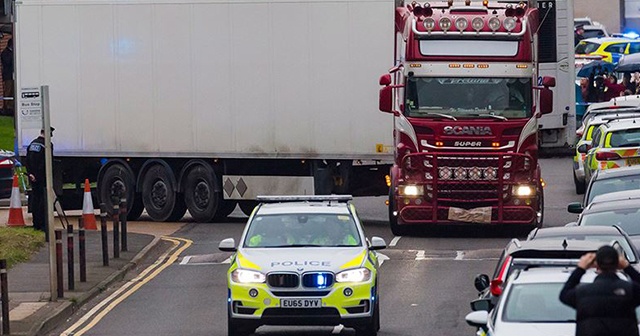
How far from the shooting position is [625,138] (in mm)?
31547

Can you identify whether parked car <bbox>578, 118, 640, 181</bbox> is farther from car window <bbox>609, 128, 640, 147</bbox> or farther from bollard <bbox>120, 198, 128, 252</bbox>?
bollard <bbox>120, 198, 128, 252</bbox>

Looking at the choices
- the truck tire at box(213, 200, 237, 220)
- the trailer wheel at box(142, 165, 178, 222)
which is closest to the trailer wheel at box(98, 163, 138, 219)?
the trailer wheel at box(142, 165, 178, 222)

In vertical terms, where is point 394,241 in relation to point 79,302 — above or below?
above

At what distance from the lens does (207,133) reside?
3053 cm

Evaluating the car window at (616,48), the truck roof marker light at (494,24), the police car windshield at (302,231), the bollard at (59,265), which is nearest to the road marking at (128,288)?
the bollard at (59,265)

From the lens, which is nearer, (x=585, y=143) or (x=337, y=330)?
(x=337, y=330)

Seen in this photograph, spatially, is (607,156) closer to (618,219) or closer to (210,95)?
(210,95)

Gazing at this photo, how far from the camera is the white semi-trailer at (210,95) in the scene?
1145 inches

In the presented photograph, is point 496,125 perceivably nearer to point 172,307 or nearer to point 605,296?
point 172,307

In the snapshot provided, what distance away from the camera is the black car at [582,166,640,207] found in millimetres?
22984

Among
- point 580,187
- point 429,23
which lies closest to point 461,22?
point 429,23

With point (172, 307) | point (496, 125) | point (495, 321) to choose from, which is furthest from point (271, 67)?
point (495, 321)

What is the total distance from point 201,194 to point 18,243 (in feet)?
18.7

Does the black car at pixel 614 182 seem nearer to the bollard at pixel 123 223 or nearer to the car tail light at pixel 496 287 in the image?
the bollard at pixel 123 223
